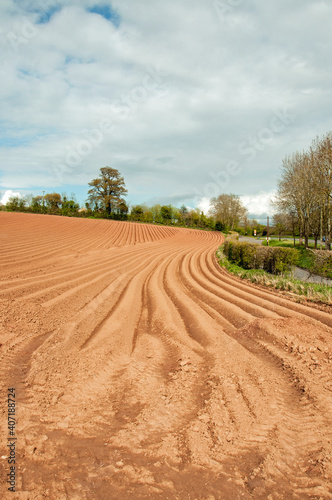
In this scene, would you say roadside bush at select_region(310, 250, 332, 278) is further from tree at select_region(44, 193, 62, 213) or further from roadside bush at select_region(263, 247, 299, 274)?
tree at select_region(44, 193, 62, 213)

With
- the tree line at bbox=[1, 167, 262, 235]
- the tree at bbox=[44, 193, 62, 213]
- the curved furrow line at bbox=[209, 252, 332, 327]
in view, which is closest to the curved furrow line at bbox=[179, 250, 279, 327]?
the curved furrow line at bbox=[209, 252, 332, 327]

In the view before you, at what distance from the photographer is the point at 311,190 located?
24.8 m

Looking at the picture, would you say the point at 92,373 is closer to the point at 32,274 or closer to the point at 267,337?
the point at 267,337

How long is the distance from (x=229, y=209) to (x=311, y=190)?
43029 mm

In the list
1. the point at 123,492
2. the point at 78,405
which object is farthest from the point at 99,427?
the point at 123,492

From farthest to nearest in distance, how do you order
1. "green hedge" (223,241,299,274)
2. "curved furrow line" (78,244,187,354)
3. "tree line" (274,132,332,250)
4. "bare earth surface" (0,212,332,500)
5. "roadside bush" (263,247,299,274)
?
1. "tree line" (274,132,332,250)
2. "green hedge" (223,241,299,274)
3. "roadside bush" (263,247,299,274)
4. "curved furrow line" (78,244,187,354)
5. "bare earth surface" (0,212,332,500)

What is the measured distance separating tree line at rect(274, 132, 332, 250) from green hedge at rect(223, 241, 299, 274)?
36.5ft

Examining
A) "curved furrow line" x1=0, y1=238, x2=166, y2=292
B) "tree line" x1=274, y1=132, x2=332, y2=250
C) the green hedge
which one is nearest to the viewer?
"curved furrow line" x1=0, y1=238, x2=166, y2=292

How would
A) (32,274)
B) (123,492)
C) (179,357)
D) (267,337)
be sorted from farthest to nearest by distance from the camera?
1. (32,274)
2. (267,337)
3. (179,357)
4. (123,492)

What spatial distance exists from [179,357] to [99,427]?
1763 millimetres

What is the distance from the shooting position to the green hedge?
11.3 m

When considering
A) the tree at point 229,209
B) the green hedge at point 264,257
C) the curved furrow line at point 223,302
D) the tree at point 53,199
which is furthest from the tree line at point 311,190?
the tree at point 53,199

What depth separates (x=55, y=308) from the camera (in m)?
6.25

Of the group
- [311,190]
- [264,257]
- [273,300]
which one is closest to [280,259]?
[264,257]
